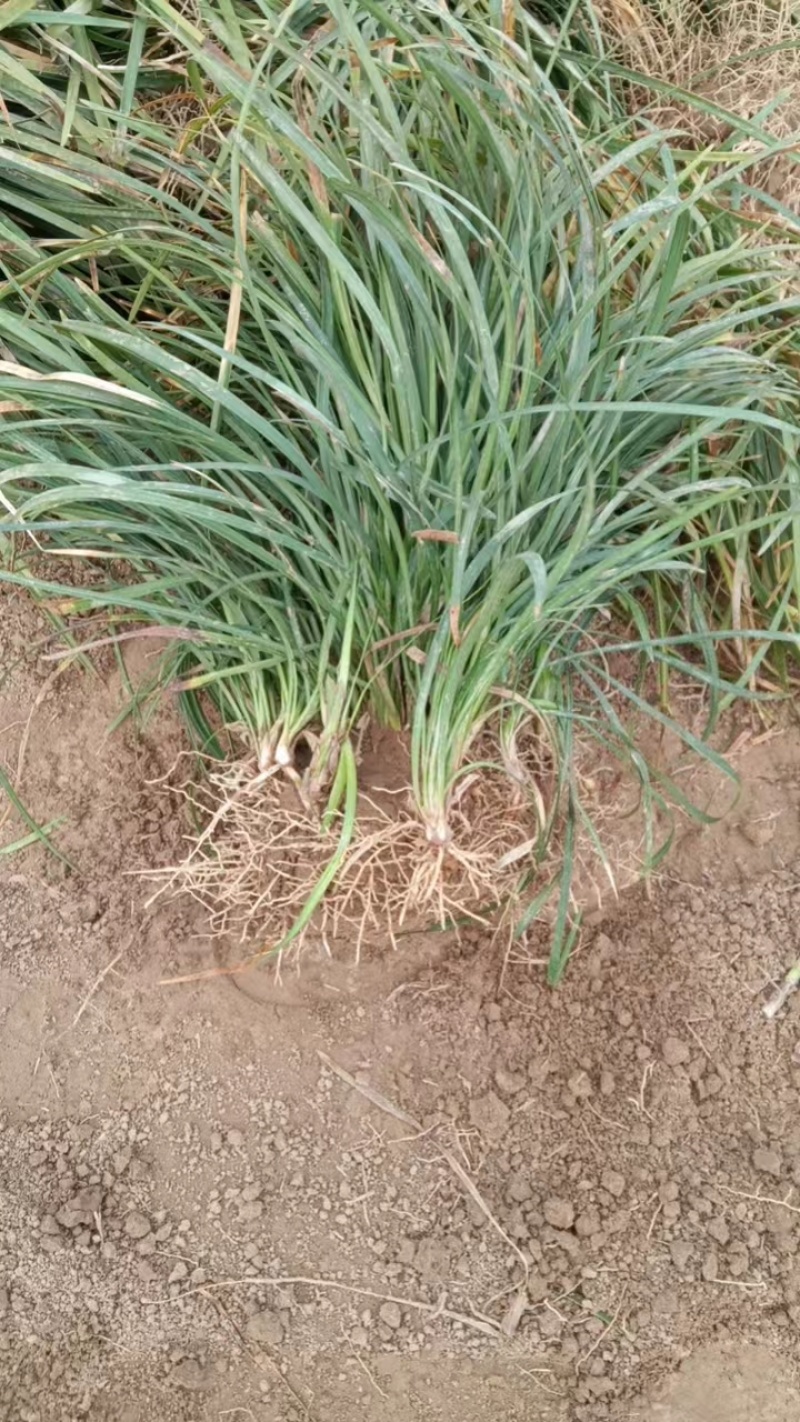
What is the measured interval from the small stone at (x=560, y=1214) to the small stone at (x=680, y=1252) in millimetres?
100

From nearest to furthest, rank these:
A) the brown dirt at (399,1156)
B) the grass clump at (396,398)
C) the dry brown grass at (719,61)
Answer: the grass clump at (396,398)
the brown dirt at (399,1156)
the dry brown grass at (719,61)

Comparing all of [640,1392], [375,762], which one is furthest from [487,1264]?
[375,762]

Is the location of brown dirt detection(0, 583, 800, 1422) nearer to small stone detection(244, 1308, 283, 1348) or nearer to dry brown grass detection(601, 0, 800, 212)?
small stone detection(244, 1308, 283, 1348)

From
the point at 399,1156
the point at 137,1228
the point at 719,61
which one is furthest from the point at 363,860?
the point at 719,61

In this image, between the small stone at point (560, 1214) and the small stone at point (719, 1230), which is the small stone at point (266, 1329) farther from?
the small stone at point (719, 1230)

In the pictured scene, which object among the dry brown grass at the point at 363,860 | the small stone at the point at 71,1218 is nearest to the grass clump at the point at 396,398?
the dry brown grass at the point at 363,860

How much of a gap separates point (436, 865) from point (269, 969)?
274 millimetres

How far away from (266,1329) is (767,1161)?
52 centimetres

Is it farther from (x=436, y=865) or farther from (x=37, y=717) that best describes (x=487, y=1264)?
(x=37, y=717)

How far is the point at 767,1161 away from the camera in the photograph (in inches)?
42.6

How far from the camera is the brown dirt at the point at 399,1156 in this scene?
1.05m

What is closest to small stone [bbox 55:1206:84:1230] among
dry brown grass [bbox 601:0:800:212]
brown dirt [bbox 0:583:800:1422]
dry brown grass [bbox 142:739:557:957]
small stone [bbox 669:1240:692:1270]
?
brown dirt [bbox 0:583:800:1422]

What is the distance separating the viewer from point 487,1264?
1067 millimetres

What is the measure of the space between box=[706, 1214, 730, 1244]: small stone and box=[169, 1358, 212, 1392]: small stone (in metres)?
0.51
